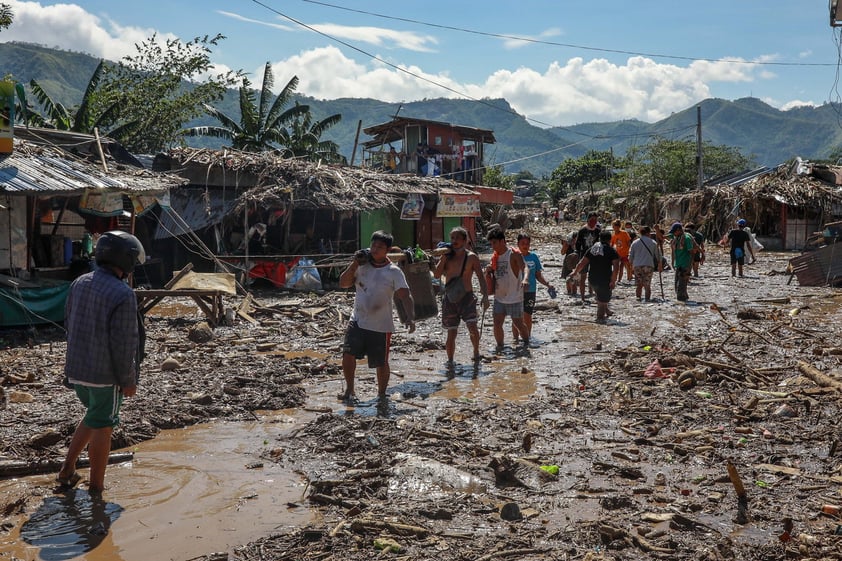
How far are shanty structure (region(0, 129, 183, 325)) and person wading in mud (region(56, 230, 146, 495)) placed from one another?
746cm

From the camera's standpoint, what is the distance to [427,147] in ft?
119

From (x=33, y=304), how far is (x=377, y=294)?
7471 millimetres

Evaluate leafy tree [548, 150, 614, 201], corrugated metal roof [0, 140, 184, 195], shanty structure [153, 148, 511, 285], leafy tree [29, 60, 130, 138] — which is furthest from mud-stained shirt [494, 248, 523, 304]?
leafy tree [548, 150, 614, 201]

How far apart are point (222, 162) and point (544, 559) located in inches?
687

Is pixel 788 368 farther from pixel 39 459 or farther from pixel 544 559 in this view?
pixel 39 459

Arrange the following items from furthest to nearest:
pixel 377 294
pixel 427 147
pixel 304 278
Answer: pixel 427 147 → pixel 304 278 → pixel 377 294

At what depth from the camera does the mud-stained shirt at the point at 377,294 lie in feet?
23.9

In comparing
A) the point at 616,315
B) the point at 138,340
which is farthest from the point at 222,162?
the point at 138,340

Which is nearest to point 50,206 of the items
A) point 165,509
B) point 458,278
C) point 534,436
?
point 458,278

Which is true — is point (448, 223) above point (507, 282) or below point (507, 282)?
above

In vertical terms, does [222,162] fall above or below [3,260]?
above

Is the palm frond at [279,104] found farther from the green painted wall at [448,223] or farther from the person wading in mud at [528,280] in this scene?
the person wading in mud at [528,280]

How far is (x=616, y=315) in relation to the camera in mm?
13898

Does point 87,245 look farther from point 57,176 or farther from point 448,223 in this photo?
point 448,223
